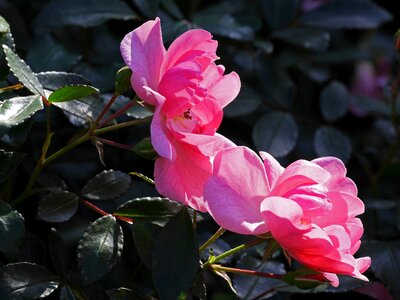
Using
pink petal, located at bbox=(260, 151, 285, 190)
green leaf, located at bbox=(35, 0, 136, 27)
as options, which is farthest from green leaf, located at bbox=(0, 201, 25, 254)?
green leaf, located at bbox=(35, 0, 136, 27)

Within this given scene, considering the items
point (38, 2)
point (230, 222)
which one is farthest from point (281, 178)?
point (38, 2)

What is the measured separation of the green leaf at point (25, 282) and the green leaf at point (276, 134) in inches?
19.0

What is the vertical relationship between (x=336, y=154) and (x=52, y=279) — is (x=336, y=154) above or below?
below

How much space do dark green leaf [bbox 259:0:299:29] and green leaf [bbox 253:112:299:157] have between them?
0.68ft

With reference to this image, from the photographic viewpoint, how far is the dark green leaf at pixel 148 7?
112cm

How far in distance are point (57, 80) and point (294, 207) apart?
11.8 inches

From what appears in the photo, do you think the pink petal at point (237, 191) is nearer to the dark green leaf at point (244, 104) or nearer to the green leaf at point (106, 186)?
the green leaf at point (106, 186)

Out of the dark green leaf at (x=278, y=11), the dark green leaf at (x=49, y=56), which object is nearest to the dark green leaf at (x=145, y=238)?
the dark green leaf at (x=49, y=56)

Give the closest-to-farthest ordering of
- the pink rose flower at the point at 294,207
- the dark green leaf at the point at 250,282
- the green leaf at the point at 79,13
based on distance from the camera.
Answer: the pink rose flower at the point at 294,207 → the dark green leaf at the point at 250,282 → the green leaf at the point at 79,13

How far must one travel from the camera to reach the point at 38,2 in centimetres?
139

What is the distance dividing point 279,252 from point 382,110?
49 cm

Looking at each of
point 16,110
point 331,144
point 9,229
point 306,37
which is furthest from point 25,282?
point 306,37

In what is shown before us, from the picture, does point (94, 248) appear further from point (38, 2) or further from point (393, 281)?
point (38, 2)

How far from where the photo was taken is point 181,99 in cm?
68
